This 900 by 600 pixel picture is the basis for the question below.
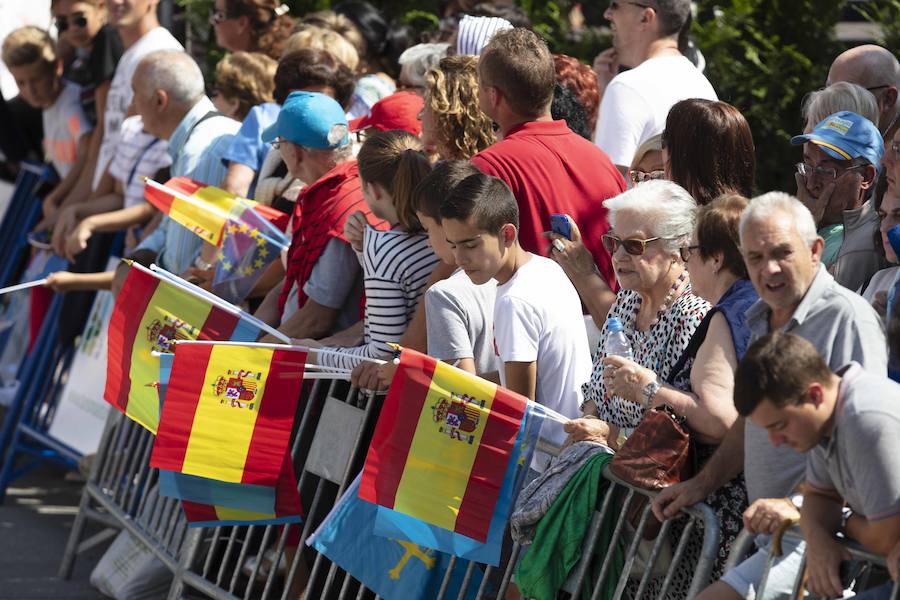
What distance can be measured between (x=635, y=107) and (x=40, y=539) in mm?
3980

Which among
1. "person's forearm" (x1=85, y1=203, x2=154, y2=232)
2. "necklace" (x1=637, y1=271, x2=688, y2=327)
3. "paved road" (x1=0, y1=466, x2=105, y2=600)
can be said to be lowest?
"paved road" (x1=0, y1=466, x2=105, y2=600)

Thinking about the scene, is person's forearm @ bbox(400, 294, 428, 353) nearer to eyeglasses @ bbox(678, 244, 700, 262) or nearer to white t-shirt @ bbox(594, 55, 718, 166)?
eyeglasses @ bbox(678, 244, 700, 262)

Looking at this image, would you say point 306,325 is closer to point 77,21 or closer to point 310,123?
point 310,123

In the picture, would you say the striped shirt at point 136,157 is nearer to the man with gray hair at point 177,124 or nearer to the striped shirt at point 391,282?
the man with gray hair at point 177,124

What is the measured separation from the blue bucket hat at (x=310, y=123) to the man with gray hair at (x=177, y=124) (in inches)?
46.6

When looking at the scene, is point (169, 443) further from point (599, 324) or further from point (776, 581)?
point (776, 581)

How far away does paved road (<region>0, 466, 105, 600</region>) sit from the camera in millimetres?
6637

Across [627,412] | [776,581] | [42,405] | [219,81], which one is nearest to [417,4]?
[219,81]

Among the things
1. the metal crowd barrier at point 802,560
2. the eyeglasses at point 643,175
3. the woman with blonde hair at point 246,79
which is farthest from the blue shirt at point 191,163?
the metal crowd barrier at point 802,560

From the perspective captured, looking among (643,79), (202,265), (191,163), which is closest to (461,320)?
(643,79)

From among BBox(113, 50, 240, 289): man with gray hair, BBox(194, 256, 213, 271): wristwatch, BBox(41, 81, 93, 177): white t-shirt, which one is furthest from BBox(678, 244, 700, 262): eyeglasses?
BBox(41, 81, 93, 177): white t-shirt

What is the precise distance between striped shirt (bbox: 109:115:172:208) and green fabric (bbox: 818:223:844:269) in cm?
419

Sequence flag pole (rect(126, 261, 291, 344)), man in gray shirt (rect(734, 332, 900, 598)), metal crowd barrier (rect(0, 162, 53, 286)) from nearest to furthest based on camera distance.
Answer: man in gray shirt (rect(734, 332, 900, 598)), flag pole (rect(126, 261, 291, 344)), metal crowd barrier (rect(0, 162, 53, 286))

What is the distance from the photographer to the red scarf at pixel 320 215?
5.57 metres
